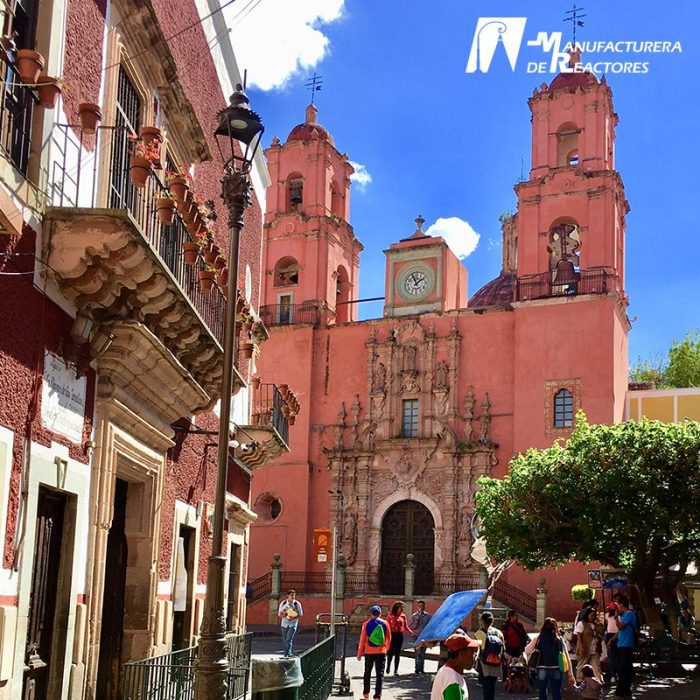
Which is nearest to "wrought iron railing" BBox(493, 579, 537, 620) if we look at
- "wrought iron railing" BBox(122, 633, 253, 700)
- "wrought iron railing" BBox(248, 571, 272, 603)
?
"wrought iron railing" BBox(248, 571, 272, 603)

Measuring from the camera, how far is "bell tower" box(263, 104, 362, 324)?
3575 cm

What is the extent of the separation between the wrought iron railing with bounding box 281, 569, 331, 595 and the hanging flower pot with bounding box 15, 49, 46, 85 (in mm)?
27129

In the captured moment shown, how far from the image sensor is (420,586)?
3162 cm

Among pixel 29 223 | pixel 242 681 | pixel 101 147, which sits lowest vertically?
pixel 242 681

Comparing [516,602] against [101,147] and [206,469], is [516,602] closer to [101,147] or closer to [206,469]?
[206,469]

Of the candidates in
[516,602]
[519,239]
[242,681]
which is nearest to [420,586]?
[516,602]

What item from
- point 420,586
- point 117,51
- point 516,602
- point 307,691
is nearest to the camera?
point 117,51

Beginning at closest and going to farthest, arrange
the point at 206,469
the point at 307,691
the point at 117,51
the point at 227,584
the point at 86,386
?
1. the point at 86,386
2. the point at 117,51
3. the point at 307,691
4. the point at 206,469
5. the point at 227,584

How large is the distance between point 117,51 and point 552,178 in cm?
2577

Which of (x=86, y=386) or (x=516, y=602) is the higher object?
Answer: (x=86, y=386)

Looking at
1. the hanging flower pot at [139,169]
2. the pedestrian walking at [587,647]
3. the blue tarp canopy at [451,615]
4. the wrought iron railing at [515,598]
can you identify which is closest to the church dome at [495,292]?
the wrought iron railing at [515,598]

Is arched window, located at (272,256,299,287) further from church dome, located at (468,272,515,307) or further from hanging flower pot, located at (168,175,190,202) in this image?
hanging flower pot, located at (168,175,190,202)

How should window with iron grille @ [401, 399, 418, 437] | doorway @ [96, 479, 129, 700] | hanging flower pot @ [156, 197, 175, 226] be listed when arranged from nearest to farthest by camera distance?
hanging flower pot @ [156, 197, 175, 226]
doorway @ [96, 479, 129, 700]
window with iron grille @ [401, 399, 418, 437]

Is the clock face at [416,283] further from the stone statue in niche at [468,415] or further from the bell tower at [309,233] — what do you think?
the stone statue in niche at [468,415]
